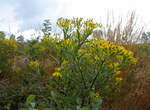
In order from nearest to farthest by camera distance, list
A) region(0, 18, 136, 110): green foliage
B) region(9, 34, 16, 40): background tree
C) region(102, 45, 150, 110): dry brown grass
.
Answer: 1. region(0, 18, 136, 110): green foliage
2. region(102, 45, 150, 110): dry brown grass
3. region(9, 34, 16, 40): background tree

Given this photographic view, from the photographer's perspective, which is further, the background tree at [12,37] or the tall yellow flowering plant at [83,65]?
the background tree at [12,37]

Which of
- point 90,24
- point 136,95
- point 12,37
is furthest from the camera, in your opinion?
point 12,37

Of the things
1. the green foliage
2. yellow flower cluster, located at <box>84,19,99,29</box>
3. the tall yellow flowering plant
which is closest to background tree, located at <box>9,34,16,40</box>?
the green foliage

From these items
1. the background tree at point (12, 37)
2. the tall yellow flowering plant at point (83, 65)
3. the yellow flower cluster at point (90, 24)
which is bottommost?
the tall yellow flowering plant at point (83, 65)

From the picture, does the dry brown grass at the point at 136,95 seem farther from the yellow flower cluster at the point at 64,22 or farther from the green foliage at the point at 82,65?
the yellow flower cluster at the point at 64,22

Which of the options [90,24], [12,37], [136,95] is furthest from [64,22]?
Answer: [12,37]

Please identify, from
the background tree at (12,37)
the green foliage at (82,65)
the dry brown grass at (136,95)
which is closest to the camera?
the green foliage at (82,65)

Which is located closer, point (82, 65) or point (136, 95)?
point (82, 65)

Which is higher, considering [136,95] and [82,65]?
[82,65]

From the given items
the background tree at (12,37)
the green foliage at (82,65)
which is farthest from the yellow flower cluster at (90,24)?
the background tree at (12,37)

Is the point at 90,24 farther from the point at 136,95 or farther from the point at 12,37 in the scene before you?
the point at 12,37

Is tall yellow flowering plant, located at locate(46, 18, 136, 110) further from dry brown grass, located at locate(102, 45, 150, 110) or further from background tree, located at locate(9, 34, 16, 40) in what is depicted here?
background tree, located at locate(9, 34, 16, 40)

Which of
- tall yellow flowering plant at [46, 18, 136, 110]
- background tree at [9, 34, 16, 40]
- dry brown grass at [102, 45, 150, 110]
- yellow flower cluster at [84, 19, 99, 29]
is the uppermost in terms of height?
background tree at [9, 34, 16, 40]

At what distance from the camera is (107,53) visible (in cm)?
265
